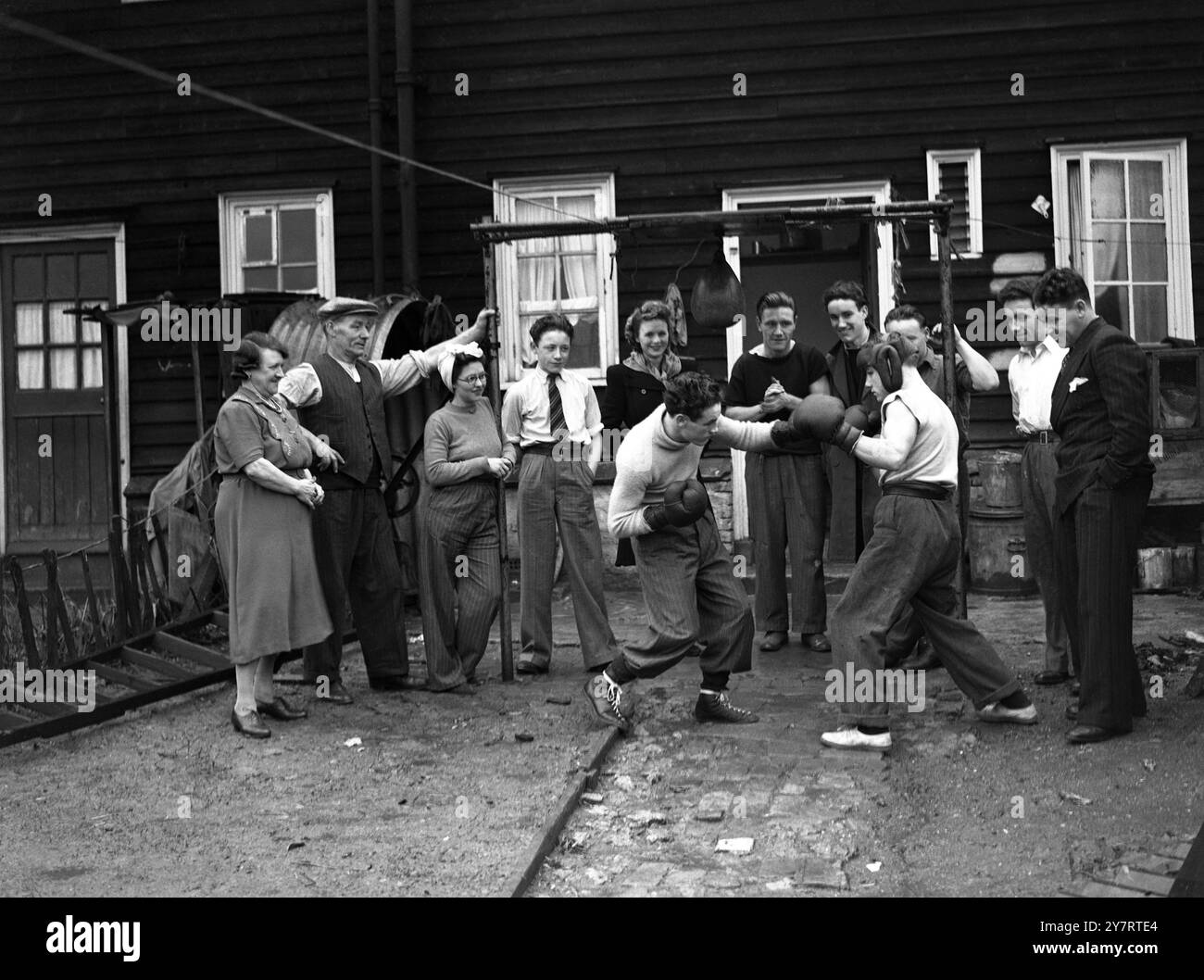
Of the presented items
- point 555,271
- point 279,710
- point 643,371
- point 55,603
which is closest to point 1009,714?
→ point 643,371

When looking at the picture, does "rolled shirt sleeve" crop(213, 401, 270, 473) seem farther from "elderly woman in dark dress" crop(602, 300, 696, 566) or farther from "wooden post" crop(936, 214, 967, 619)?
"wooden post" crop(936, 214, 967, 619)

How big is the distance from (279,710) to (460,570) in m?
1.35

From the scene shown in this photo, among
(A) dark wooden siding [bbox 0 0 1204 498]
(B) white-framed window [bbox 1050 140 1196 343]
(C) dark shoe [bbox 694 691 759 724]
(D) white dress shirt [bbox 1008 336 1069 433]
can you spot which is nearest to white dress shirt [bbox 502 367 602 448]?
(C) dark shoe [bbox 694 691 759 724]

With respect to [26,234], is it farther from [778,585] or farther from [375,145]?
[778,585]

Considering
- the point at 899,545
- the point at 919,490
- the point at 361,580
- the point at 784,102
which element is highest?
the point at 784,102

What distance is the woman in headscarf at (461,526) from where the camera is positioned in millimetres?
7957

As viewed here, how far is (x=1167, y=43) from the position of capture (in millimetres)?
11523

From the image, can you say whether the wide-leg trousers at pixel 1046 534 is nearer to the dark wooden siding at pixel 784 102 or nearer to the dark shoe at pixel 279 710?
the dark shoe at pixel 279 710

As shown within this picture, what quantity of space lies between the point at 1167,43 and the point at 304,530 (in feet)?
26.7

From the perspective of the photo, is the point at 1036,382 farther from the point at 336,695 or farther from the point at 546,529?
the point at 336,695

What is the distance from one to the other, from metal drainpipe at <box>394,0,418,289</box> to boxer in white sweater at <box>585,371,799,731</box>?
597 centimetres

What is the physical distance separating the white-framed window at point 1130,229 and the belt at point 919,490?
19.1ft

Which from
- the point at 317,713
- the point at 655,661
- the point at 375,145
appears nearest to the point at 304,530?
the point at 317,713

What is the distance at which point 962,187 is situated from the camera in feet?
38.5
